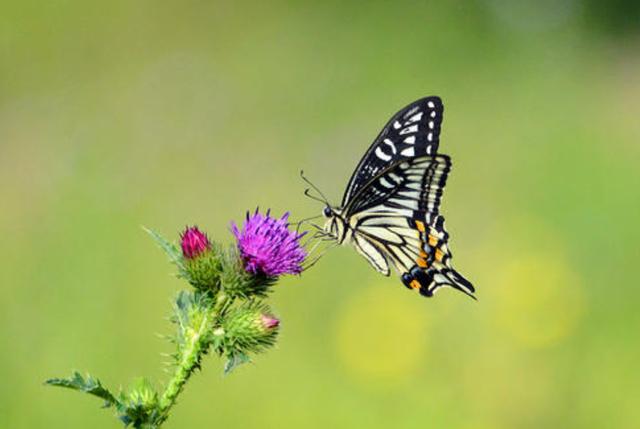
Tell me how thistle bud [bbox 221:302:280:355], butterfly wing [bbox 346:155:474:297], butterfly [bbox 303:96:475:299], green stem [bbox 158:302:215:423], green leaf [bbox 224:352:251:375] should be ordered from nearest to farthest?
green stem [bbox 158:302:215:423] → green leaf [bbox 224:352:251:375] → thistle bud [bbox 221:302:280:355] → butterfly wing [bbox 346:155:474:297] → butterfly [bbox 303:96:475:299]

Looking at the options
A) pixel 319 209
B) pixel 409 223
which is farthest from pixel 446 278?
pixel 319 209

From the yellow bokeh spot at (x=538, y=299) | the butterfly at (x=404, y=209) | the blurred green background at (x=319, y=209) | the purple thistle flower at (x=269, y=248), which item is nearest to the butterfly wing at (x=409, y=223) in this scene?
the butterfly at (x=404, y=209)

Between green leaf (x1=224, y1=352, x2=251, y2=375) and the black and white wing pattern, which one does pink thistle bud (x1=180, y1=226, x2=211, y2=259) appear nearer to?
green leaf (x1=224, y1=352, x2=251, y2=375)

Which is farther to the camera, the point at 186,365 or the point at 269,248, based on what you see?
the point at 269,248

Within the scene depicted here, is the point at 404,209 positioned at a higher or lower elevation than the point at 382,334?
lower

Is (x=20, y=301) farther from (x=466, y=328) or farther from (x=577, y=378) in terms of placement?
(x=577, y=378)

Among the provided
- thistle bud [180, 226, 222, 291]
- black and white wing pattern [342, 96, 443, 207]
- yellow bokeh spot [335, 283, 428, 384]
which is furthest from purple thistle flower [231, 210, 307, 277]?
yellow bokeh spot [335, 283, 428, 384]

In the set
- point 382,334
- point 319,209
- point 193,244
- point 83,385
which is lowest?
point 83,385

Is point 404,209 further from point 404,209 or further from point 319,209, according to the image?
point 319,209

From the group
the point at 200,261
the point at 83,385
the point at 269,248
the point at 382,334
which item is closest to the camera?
the point at 83,385
